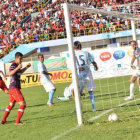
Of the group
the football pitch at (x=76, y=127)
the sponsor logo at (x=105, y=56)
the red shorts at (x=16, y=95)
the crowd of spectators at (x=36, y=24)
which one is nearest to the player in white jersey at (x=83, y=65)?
the football pitch at (x=76, y=127)

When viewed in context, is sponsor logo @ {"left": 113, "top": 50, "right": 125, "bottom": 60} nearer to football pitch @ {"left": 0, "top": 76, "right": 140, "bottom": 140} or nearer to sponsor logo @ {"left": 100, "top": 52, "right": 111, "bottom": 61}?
sponsor logo @ {"left": 100, "top": 52, "right": 111, "bottom": 61}

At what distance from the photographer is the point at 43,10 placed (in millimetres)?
32312

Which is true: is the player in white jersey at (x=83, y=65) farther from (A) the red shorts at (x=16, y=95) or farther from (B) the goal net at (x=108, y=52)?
(A) the red shorts at (x=16, y=95)

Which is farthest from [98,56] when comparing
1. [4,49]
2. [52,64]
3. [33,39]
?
[4,49]

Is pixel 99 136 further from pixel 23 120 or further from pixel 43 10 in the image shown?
pixel 43 10

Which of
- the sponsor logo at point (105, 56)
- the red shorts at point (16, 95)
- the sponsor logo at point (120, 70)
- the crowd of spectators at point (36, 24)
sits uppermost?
the red shorts at point (16, 95)

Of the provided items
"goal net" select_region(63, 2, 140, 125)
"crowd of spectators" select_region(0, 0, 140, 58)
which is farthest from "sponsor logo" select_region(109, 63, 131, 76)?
"crowd of spectators" select_region(0, 0, 140, 58)

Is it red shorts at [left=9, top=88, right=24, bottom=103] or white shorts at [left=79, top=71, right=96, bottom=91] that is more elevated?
red shorts at [left=9, top=88, right=24, bottom=103]

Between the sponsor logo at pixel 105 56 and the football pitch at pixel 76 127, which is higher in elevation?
the football pitch at pixel 76 127

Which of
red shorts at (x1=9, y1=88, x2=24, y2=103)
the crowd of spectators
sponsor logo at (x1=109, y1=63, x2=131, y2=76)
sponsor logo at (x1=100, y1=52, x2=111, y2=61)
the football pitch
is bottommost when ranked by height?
sponsor logo at (x1=109, y1=63, x2=131, y2=76)

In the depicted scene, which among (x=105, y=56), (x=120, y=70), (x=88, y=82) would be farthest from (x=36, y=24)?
(x=88, y=82)

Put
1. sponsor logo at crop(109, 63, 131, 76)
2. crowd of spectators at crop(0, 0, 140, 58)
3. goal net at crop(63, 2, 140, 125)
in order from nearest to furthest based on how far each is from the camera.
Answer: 1. goal net at crop(63, 2, 140, 125)
2. sponsor logo at crop(109, 63, 131, 76)
3. crowd of spectators at crop(0, 0, 140, 58)

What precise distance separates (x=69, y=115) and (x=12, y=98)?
1554mm

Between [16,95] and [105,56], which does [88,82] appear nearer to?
[16,95]
